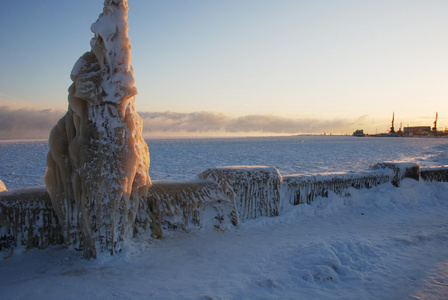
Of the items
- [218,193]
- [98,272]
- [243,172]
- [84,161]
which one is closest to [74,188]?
[84,161]

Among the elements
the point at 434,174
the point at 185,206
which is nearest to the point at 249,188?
the point at 185,206

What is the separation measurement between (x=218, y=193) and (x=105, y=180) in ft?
7.20

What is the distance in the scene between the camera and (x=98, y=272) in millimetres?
3791

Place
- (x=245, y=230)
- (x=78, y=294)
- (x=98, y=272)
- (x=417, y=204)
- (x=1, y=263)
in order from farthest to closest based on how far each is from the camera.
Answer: (x=417, y=204), (x=245, y=230), (x=1, y=263), (x=98, y=272), (x=78, y=294)

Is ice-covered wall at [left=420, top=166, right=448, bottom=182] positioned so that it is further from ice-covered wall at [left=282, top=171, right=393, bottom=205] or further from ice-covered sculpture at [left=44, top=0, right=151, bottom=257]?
ice-covered sculpture at [left=44, top=0, right=151, bottom=257]

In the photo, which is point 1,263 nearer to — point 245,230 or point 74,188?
point 74,188

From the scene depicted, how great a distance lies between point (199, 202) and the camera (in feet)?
17.4

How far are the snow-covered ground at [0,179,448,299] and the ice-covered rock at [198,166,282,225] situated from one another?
0.25 meters

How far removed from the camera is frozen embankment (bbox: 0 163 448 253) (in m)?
4.35

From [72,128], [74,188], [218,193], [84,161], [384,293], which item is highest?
[72,128]

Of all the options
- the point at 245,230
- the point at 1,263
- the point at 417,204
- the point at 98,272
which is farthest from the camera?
the point at 417,204

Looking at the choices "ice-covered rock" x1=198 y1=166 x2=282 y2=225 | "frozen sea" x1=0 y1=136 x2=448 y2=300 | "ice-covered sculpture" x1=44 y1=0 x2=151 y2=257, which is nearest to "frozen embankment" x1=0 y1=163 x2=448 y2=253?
"ice-covered rock" x1=198 y1=166 x2=282 y2=225

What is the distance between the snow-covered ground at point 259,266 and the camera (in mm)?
3387

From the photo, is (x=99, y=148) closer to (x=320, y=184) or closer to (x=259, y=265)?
(x=259, y=265)
